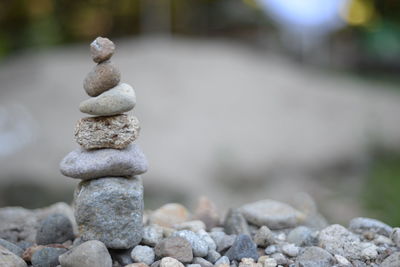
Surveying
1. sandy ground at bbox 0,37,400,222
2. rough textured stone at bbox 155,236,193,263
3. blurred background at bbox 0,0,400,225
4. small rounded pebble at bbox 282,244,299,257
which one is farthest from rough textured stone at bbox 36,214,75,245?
sandy ground at bbox 0,37,400,222

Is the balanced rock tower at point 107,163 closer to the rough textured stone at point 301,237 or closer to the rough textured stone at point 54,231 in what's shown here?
the rough textured stone at point 54,231

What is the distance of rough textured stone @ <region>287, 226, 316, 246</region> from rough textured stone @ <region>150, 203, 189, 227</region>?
786 mm

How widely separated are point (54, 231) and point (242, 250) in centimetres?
119

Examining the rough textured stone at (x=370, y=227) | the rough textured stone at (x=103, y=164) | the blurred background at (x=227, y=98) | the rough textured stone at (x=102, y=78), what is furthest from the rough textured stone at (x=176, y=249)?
the blurred background at (x=227, y=98)

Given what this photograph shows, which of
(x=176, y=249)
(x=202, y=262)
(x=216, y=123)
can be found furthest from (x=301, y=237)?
(x=216, y=123)

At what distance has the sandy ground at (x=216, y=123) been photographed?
852 centimetres

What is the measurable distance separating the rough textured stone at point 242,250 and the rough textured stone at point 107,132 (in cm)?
84

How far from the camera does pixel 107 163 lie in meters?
2.75

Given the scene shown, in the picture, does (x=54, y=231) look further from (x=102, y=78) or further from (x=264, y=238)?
(x=264, y=238)

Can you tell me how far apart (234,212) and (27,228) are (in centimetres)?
144

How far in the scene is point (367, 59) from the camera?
52.0ft

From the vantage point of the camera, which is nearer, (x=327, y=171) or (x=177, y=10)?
(x=327, y=171)

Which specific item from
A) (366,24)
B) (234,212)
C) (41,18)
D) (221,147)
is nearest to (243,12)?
(366,24)

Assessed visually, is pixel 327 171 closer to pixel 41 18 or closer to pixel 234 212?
pixel 234 212
